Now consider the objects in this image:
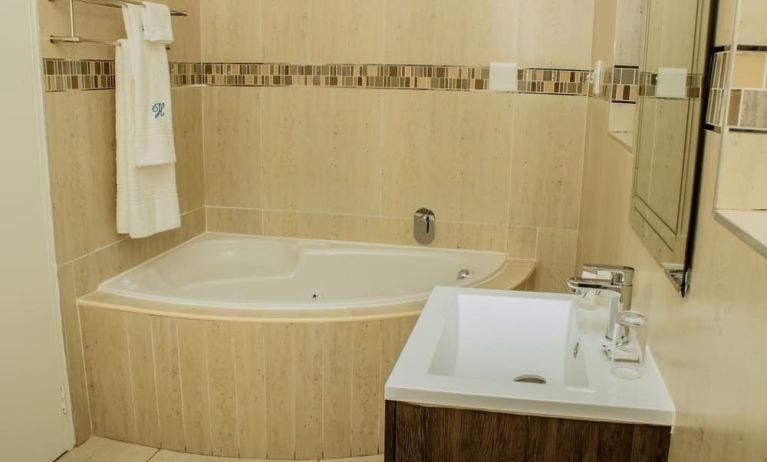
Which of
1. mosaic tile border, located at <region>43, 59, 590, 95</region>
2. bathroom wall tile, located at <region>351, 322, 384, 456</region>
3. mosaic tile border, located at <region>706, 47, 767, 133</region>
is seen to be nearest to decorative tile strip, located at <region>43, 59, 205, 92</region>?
mosaic tile border, located at <region>43, 59, 590, 95</region>

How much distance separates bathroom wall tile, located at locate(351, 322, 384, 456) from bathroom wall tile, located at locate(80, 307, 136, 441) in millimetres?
865

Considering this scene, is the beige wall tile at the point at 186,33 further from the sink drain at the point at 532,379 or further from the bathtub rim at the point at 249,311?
the sink drain at the point at 532,379

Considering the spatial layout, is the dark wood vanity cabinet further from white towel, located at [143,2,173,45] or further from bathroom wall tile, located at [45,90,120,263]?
white towel, located at [143,2,173,45]

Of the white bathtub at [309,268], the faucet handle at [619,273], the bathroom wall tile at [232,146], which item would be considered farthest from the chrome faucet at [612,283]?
the bathroom wall tile at [232,146]

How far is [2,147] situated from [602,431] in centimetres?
206

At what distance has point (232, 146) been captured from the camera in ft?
12.3

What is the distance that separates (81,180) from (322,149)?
3.98 ft

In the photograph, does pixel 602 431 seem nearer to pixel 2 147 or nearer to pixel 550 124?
pixel 2 147

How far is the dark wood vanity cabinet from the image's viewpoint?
51.1 inches

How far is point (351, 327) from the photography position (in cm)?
268

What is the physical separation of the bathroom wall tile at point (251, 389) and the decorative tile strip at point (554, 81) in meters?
1.68

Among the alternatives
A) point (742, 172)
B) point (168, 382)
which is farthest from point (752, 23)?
point (168, 382)

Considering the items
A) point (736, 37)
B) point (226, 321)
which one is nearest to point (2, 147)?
point (226, 321)

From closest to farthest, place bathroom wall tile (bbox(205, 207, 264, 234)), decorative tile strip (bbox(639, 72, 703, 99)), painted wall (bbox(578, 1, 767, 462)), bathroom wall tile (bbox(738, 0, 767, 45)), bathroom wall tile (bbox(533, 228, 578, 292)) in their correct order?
painted wall (bbox(578, 1, 767, 462)), bathroom wall tile (bbox(738, 0, 767, 45)), decorative tile strip (bbox(639, 72, 703, 99)), bathroom wall tile (bbox(533, 228, 578, 292)), bathroom wall tile (bbox(205, 207, 264, 234))
